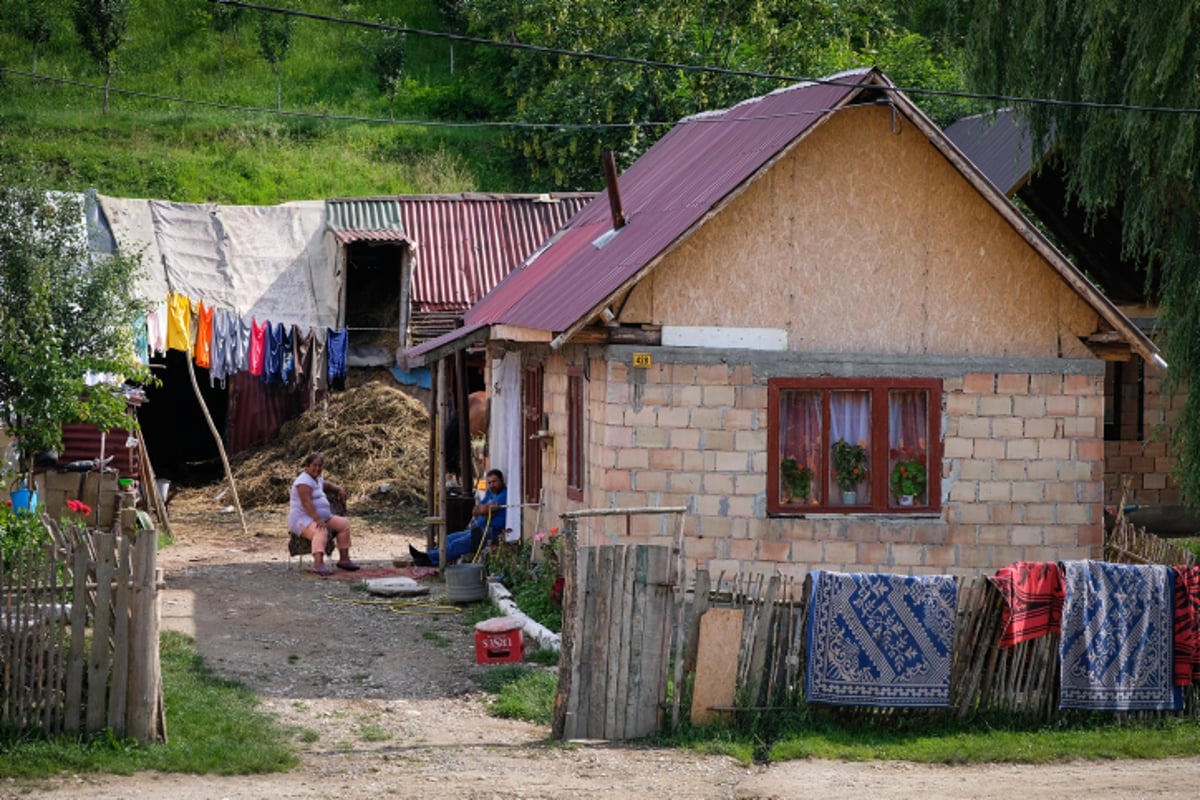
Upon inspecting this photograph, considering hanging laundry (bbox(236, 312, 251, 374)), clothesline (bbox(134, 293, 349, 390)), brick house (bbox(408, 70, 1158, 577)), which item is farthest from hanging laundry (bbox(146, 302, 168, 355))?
brick house (bbox(408, 70, 1158, 577))

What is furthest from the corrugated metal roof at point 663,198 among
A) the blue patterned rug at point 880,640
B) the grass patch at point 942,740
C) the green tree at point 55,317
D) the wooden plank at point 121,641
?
the wooden plank at point 121,641

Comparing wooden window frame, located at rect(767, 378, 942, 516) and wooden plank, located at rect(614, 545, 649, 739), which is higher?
wooden window frame, located at rect(767, 378, 942, 516)

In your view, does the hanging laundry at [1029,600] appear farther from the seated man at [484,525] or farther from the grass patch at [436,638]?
the seated man at [484,525]

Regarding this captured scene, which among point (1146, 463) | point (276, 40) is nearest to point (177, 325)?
point (1146, 463)

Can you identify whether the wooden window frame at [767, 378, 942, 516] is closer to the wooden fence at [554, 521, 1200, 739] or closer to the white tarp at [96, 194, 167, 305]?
the wooden fence at [554, 521, 1200, 739]

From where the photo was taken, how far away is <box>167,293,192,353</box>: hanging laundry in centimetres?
2453

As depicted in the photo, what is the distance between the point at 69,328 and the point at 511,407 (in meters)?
5.59

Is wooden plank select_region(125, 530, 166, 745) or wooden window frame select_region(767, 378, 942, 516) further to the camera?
wooden window frame select_region(767, 378, 942, 516)

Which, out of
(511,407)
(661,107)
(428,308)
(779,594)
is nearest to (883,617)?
(779,594)

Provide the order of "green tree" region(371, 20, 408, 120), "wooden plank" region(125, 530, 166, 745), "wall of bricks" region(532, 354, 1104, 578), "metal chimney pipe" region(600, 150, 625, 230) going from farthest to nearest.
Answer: "green tree" region(371, 20, 408, 120) < "metal chimney pipe" region(600, 150, 625, 230) < "wall of bricks" region(532, 354, 1104, 578) < "wooden plank" region(125, 530, 166, 745)

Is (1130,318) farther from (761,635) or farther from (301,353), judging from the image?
(301,353)

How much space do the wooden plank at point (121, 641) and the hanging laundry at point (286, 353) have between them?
16.4 m

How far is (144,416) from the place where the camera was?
2905 centimetres

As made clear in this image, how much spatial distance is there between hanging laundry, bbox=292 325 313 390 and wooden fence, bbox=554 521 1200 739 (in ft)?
53.9
